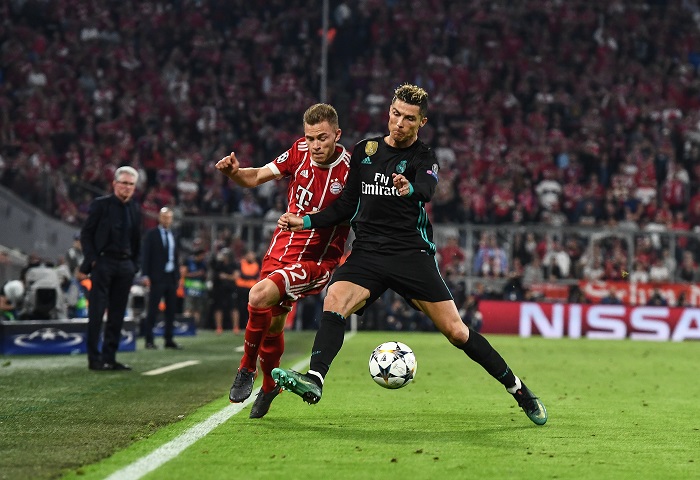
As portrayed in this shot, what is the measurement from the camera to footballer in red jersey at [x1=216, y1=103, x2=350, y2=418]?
7906mm

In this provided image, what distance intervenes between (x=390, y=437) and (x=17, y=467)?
2.36 meters

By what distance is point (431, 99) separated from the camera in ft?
110

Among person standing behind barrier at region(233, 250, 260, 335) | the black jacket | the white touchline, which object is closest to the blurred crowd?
person standing behind barrier at region(233, 250, 260, 335)

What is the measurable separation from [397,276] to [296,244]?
3.11 ft

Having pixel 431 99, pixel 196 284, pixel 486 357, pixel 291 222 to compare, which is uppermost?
pixel 431 99

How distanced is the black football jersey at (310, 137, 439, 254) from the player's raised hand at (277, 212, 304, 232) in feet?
0.38

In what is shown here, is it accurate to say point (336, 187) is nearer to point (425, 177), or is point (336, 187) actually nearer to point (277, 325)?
point (425, 177)

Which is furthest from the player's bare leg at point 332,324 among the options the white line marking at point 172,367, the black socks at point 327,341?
the white line marking at point 172,367

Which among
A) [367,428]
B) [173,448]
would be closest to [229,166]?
[367,428]

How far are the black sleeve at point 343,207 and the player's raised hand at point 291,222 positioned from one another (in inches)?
4.3

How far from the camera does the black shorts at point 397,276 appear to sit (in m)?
7.55

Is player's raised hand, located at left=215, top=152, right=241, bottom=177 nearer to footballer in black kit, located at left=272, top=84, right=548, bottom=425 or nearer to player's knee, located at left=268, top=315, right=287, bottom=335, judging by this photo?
footballer in black kit, located at left=272, top=84, right=548, bottom=425

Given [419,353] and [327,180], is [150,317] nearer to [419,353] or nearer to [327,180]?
[419,353]

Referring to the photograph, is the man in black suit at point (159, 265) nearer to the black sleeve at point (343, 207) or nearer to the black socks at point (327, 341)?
the black sleeve at point (343, 207)
